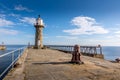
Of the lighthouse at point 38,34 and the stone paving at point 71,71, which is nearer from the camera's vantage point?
the stone paving at point 71,71

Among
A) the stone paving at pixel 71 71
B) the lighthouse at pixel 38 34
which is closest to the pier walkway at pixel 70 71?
the stone paving at pixel 71 71

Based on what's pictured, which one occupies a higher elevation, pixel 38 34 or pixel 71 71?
pixel 38 34

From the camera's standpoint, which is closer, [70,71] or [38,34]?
[70,71]

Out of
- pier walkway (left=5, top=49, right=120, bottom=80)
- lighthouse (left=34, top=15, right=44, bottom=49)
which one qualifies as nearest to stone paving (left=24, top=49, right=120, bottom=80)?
pier walkway (left=5, top=49, right=120, bottom=80)

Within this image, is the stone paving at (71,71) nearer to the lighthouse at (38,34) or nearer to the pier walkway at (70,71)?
the pier walkway at (70,71)

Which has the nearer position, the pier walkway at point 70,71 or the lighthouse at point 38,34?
the pier walkway at point 70,71

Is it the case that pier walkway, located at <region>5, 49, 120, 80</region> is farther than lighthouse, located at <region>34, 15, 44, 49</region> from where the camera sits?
No

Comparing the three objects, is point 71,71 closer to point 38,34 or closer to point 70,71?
point 70,71

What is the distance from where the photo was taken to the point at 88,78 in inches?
233

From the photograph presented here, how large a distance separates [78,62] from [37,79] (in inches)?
178

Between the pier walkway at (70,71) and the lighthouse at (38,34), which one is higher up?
the lighthouse at (38,34)

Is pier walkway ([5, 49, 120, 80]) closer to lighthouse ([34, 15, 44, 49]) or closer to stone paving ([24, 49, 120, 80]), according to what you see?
stone paving ([24, 49, 120, 80])

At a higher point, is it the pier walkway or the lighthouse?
the lighthouse

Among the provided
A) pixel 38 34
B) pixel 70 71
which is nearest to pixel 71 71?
pixel 70 71
